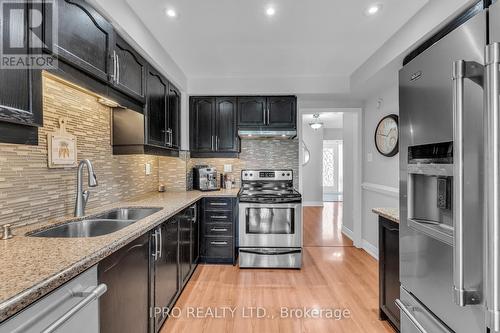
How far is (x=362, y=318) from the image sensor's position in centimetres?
212

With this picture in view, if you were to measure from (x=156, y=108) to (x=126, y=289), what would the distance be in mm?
1732

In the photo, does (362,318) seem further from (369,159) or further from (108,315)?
(369,159)

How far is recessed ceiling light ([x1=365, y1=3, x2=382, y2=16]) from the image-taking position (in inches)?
75.5

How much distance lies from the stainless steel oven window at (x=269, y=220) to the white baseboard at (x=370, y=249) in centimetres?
126

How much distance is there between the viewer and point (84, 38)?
1.45 metres

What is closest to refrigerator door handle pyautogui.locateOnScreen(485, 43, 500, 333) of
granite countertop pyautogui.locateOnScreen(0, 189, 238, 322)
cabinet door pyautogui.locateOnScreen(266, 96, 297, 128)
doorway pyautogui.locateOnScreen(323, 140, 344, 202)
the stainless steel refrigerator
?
the stainless steel refrigerator

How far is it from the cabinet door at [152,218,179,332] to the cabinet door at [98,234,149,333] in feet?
0.54

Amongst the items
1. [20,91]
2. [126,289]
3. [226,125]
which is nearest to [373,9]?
[226,125]

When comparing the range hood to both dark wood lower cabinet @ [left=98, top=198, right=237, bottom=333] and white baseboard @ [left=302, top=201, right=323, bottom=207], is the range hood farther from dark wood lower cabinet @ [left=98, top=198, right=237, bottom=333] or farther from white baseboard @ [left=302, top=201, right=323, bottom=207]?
white baseboard @ [left=302, top=201, right=323, bottom=207]

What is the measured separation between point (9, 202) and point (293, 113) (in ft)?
9.96

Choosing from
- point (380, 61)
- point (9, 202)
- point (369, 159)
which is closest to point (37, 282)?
point (9, 202)

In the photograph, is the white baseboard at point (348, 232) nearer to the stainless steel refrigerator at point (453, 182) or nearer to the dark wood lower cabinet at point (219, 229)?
the dark wood lower cabinet at point (219, 229)

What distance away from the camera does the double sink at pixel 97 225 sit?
154 centimetres

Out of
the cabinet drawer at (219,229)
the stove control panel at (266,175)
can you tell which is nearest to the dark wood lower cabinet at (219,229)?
the cabinet drawer at (219,229)
